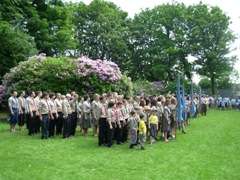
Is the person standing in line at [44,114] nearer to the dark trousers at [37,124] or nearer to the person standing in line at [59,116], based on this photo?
the person standing in line at [59,116]

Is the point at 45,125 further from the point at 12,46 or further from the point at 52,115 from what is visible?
the point at 12,46

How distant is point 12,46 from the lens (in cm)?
3366

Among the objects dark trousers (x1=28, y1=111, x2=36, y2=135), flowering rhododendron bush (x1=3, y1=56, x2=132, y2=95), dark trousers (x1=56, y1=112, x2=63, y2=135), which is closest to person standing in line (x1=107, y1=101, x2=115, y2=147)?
dark trousers (x1=56, y1=112, x2=63, y2=135)

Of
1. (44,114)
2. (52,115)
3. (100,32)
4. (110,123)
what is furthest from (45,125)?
(100,32)

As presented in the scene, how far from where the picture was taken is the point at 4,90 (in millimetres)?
30797

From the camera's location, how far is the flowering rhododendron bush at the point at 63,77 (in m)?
28.6

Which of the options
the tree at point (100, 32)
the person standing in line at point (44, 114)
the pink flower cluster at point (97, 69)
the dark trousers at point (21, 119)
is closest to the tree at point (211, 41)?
the tree at point (100, 32)

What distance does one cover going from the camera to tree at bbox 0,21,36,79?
32844 mm

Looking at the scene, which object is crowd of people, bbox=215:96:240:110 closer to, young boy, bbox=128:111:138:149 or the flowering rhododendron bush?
the flowering rhododendron bush

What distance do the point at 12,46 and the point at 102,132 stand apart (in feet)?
55.7

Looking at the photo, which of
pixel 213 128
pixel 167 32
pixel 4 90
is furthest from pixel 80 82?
pixel 167 32

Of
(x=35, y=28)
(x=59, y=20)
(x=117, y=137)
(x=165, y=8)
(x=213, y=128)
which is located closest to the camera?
(x=117, y=137)

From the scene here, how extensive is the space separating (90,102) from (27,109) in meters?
2.95

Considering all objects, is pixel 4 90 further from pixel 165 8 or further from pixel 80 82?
pixel 165 8
